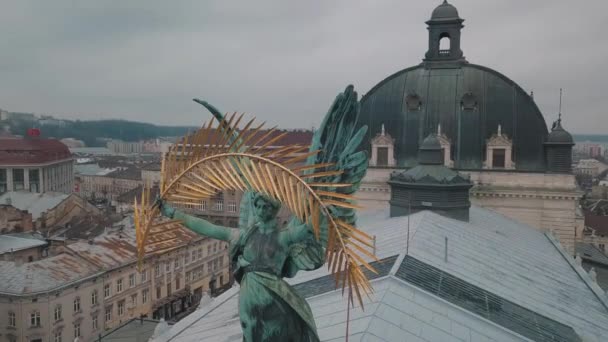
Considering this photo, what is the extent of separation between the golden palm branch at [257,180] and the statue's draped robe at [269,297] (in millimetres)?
780

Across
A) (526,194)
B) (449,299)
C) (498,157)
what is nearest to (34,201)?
(498,157)

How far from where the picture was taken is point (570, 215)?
139 feet

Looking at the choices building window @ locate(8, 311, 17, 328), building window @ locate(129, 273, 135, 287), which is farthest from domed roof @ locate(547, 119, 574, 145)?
building window @ locate(8, 311, 17, 328)

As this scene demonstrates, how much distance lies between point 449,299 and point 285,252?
8711 mm

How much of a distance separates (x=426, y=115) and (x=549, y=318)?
96.6 feet

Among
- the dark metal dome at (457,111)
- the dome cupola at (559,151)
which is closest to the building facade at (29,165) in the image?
the dark metal dome at (457,111)

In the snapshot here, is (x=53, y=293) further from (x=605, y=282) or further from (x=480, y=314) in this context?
(x=605, y=282)

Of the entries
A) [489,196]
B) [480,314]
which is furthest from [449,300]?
[489,196]

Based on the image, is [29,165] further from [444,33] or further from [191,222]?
[191,222]

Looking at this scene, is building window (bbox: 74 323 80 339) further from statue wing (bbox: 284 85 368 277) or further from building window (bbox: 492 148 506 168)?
statue wing (bbox: 284 85 368 277)

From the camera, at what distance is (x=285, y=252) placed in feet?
30.6

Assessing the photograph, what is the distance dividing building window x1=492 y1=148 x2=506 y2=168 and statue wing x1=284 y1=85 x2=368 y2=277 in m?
36.8

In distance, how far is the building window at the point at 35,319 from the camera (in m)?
37.1

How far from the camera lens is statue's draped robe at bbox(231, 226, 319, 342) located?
9102 mm
